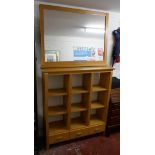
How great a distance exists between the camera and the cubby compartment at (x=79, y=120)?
2.55 metres

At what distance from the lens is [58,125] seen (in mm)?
2545

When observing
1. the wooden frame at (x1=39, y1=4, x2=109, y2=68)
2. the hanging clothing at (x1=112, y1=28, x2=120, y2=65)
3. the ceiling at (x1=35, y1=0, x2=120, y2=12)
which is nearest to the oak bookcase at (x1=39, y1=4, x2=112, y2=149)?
the wooden frame at (x1=39, y1=4, x2=109, y2=68)

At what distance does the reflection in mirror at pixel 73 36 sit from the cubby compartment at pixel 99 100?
2.26ft

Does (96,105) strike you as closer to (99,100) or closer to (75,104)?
(99,100)

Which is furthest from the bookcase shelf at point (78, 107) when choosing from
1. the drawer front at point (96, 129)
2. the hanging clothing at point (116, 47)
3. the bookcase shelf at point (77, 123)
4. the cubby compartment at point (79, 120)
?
the hanging clothing at point (116, 47)

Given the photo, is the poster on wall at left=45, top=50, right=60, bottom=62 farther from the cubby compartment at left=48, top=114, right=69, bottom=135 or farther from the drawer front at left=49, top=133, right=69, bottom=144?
the drawer front at left=49, top=133, right=69, bottom=144

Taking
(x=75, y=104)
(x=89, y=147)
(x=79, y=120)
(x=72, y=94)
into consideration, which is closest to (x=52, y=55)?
(x=72, y=94)

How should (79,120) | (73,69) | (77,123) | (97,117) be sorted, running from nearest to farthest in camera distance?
(73,69) < (77,123) < (79,120) < (97,117)

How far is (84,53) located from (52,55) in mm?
614

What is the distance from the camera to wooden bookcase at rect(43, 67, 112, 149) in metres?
2.30

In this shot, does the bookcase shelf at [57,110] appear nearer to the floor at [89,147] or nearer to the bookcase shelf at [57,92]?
the bookcase shelf at [57,92]
